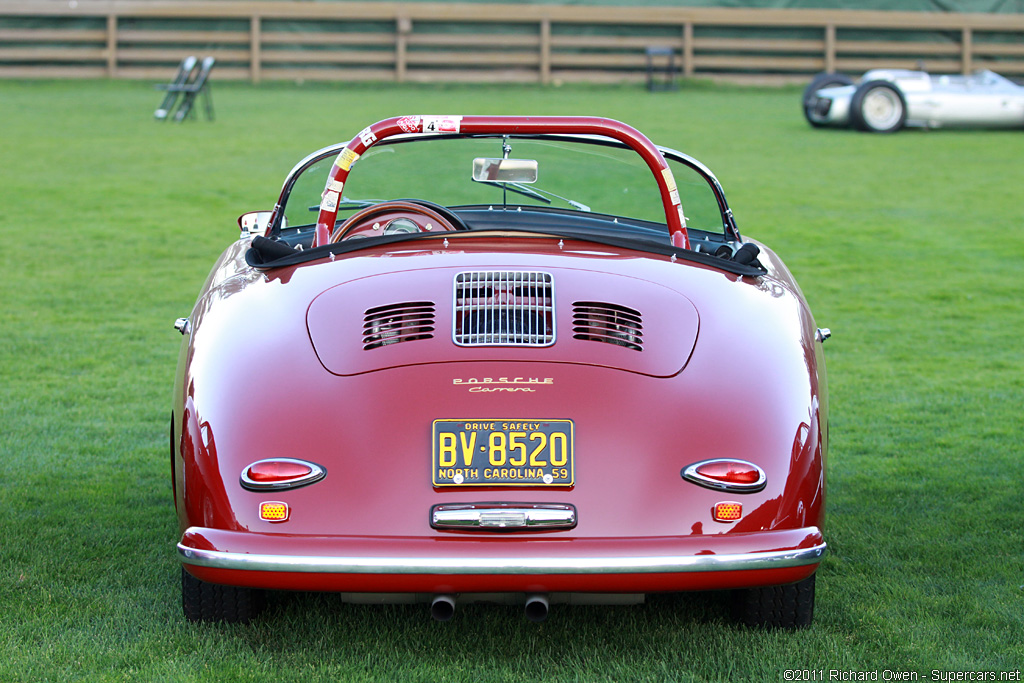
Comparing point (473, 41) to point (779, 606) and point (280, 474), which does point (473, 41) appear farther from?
point (280, 474)

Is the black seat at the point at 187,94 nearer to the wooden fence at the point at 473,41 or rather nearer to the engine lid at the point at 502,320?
the wooden fence at the point at 473,41

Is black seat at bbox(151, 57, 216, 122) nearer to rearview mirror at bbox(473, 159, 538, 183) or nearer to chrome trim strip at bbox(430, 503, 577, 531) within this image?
rearview mirror at bbox(473, 159, 538, 183)

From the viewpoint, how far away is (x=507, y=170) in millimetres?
4016

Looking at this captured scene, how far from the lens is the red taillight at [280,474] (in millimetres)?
2592

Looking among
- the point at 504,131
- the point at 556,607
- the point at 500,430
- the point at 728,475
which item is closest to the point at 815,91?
the point at 504,131

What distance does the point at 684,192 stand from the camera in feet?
13.2

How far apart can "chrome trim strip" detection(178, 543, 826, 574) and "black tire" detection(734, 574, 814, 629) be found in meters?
0.38

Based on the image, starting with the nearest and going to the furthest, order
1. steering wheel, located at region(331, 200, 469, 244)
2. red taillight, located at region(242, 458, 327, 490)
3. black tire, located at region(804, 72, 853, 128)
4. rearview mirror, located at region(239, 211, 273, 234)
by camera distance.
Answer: red taillight, located at region(242, 458, 327, 490), steering wheel, located at region(331, 200, 469, 244), rearview mirror, located at region(239, 211, 273, 234), black tire, located at region(804, 72, 853, 128)

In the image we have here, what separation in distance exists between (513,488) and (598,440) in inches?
8.7

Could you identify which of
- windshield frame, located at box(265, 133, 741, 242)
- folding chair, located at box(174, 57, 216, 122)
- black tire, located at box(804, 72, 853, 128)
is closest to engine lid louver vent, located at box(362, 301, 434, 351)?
windshield frame, located at box(265, 133, 741, 242)

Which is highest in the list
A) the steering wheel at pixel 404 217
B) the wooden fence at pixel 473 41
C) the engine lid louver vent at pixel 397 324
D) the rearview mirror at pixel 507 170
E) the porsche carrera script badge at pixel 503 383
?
the wooden fence at pixel 473 41

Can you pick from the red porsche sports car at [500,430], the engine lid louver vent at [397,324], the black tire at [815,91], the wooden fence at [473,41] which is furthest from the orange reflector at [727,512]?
the wooden fence at [473,41]

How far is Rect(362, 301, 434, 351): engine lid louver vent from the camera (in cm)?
279

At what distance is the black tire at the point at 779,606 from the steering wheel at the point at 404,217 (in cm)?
144
